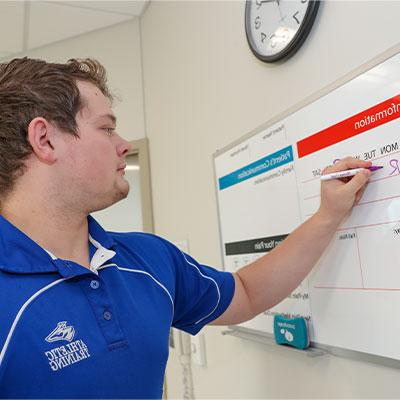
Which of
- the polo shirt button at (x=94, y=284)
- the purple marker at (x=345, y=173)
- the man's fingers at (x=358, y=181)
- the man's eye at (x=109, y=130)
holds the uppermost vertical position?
the man's eye at (x=109, y=130)

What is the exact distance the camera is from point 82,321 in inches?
34.0

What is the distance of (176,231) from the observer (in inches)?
83.3

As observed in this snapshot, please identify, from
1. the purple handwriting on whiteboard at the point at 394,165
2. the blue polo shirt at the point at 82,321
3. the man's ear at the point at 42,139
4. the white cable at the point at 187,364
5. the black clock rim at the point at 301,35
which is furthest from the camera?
the white cable at the point at 187,364

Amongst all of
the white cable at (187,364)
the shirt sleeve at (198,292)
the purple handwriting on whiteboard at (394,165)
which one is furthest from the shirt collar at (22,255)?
the white cable at (187,364)

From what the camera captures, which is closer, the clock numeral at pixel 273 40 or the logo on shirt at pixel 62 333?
the logo on shirt at pixel 62 333

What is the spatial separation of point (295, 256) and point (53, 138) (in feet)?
2.17

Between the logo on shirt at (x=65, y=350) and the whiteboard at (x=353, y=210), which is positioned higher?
the whiteboard at (x=353, y=210)

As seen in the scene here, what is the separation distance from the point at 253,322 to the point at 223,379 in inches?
14.8

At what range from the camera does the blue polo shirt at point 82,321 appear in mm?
793

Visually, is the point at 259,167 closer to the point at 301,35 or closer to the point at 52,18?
the point at 301,35

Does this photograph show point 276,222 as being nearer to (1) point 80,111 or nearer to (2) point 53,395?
(1) point 80,111

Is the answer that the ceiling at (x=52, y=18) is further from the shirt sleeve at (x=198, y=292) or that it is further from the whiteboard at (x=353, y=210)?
the shirt sleeve at (x=198, y=292)

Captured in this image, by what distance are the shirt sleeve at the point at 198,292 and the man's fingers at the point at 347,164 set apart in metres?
0.42

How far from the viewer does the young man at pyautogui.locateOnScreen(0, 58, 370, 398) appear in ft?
2.69
